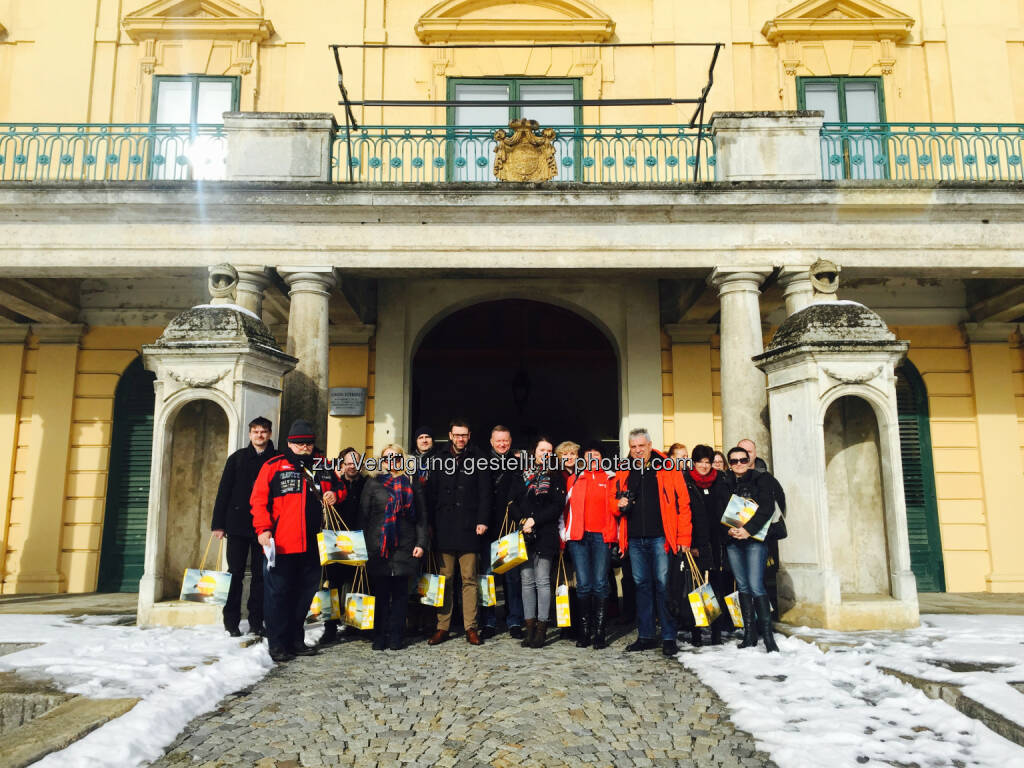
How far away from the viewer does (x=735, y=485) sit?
255 inches

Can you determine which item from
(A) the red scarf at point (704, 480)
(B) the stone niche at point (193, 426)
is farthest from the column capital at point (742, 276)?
(B) the stone niche at point (193, 426)

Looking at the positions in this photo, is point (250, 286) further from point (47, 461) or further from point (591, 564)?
point (47, 461)

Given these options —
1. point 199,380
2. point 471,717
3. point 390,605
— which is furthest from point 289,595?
point 199,380

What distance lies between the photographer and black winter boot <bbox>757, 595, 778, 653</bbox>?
19.6 feet

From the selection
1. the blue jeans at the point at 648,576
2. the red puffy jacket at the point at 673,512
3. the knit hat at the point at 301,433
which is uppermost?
the knit hat at the point at 301,433

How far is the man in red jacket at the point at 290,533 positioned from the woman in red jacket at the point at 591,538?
1.98 meters

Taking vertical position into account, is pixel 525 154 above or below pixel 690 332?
above

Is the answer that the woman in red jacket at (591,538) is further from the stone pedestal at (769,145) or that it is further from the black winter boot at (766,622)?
the stone pedestal at (769,145)

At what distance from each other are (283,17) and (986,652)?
13.0 meters

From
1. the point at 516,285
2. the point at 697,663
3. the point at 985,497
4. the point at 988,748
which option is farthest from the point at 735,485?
the point at 985,497

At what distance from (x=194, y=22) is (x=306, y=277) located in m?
6.47

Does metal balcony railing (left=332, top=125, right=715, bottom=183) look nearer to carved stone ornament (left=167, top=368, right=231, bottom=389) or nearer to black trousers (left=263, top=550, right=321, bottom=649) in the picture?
carved stone ornament (left=167, top=368, right=231, bottom=389)

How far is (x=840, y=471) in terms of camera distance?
7.67m

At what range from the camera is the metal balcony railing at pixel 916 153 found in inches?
397
